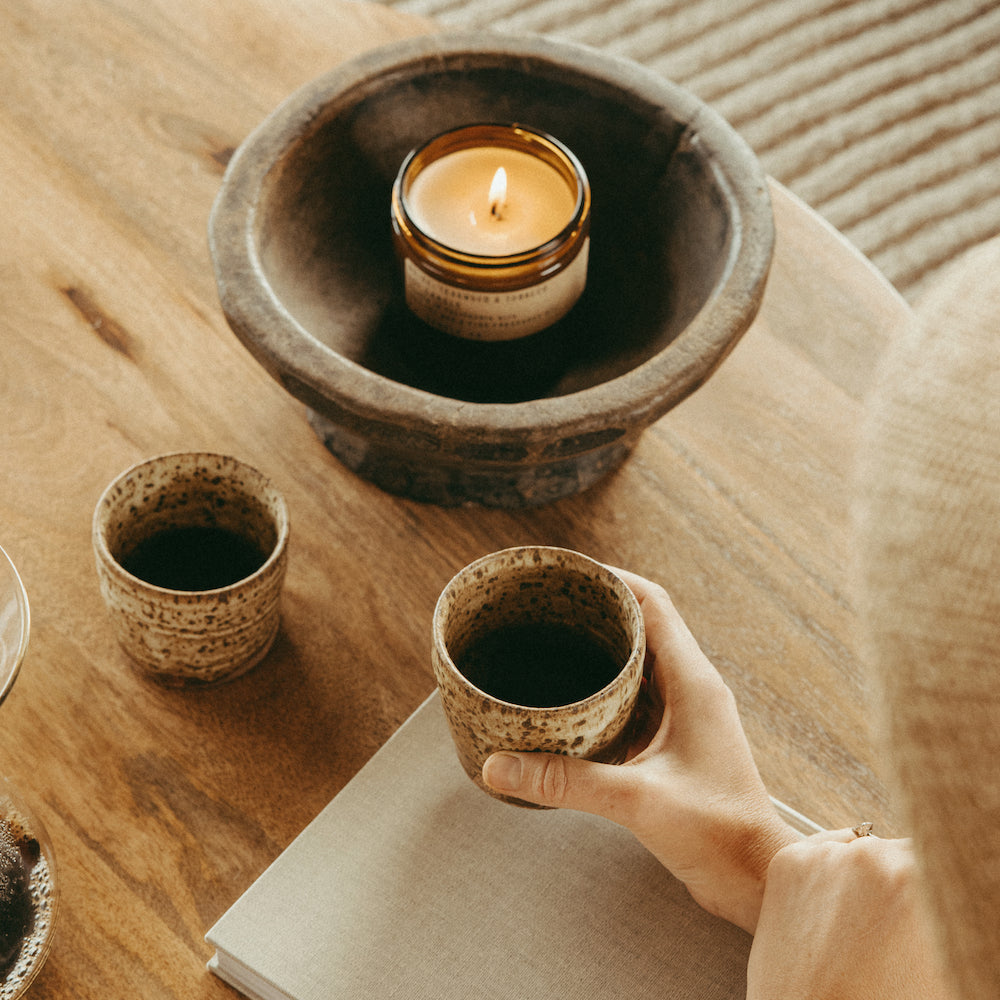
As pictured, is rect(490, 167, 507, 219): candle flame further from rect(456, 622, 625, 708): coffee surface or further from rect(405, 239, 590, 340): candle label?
rect(456, 622, 625, 708): coffee surface

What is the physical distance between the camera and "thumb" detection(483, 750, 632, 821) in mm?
467

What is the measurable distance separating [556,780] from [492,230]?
0.34 meters

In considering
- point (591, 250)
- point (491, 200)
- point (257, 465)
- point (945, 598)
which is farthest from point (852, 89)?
point (945, 598)

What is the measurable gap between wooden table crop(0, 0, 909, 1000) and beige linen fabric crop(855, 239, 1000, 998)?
17.3 inches

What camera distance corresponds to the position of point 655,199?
71 cm

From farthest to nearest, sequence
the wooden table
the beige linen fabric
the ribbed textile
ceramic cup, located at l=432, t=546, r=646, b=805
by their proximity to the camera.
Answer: the ribbed textile < the wooden table < ceramic cup, located at l=432, t=546, r=646, b=805 < the beige linen fabric

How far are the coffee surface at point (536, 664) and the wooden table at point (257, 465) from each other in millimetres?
95

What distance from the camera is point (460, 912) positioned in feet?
1.74

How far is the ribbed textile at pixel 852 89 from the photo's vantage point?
1.37 metres

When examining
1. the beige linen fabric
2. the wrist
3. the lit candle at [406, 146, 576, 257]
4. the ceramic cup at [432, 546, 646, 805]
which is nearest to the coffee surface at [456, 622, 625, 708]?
the ceramic cup at [432, 546, 646, 805]

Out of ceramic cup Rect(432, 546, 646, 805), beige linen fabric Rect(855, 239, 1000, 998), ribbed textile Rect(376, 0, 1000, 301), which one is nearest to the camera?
beige linen fabric Rect(855, 239, 1000, 998)

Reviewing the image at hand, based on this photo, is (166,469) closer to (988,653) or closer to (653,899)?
(653,899)

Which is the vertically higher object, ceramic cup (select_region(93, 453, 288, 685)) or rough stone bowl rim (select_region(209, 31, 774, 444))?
rough stone bowl rim (select_region(209, 31, 774, 444))

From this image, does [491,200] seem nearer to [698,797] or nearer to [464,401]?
[464,401]
